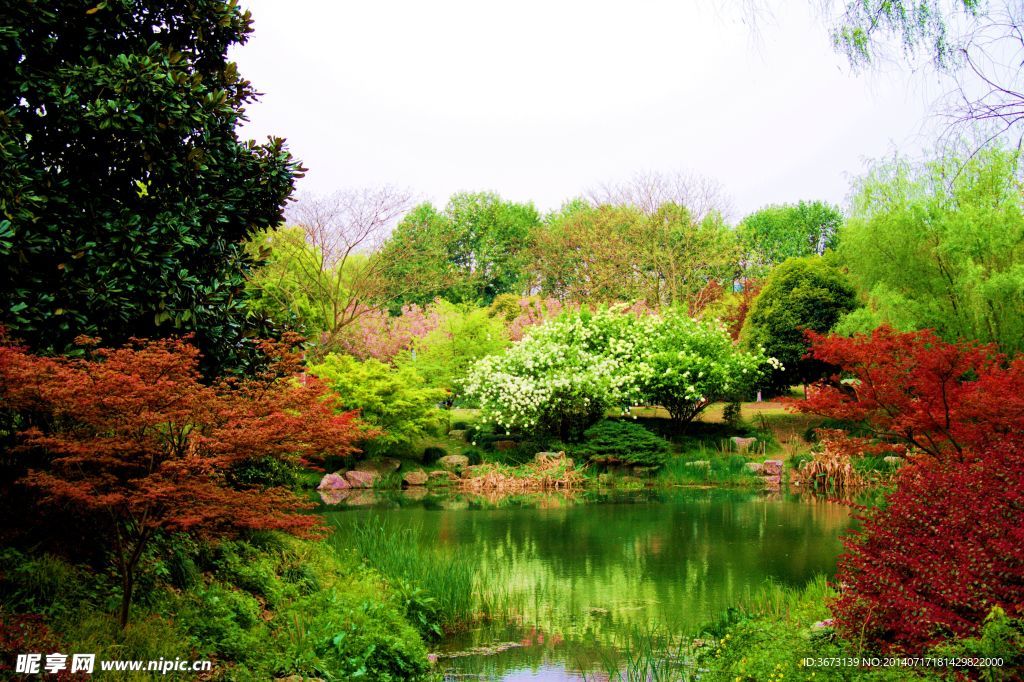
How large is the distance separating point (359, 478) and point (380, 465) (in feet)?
2.68

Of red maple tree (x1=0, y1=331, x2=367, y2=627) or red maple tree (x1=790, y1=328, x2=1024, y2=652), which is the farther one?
red maple tree (x1=0, y1=331, x2=367, y2=627)

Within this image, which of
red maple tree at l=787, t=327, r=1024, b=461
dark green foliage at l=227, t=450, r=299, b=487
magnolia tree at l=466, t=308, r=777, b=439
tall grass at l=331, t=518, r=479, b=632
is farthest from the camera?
magnolia tree at l=466, t=308, r=777, b=439

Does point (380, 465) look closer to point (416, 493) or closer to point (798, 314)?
point (416, 493)

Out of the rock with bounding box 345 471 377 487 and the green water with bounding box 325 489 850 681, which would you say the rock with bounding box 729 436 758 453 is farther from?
the rock with bounding box 345 471 377 487

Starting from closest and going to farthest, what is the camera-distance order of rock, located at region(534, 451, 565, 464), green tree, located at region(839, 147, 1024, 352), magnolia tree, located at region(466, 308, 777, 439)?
green tree, located at region(839, 147, 1024, 352)
rock, located at region(534, 451, 565, 464)
magnolia tree, located at region(466, 308, 777, 439)

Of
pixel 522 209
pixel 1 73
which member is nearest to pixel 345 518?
pixel 1 73

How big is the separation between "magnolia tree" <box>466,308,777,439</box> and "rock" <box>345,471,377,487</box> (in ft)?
9.68

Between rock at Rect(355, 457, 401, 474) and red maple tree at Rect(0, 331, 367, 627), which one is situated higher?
red maple tree at Rect(0, 331, 367, 627)

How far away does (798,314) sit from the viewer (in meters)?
19.5

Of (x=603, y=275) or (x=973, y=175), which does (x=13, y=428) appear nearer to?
(x=973, y=175)

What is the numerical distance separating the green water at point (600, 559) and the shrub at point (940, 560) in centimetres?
162

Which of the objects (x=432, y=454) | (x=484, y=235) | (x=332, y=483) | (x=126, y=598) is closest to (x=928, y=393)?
(x=126, y=598)

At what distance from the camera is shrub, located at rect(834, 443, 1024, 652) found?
3.74m

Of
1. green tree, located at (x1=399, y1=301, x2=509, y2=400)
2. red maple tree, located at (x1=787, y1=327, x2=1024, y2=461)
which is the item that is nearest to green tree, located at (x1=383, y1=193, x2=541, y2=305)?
green tree, located at (x1=399, y1=301, x2=509, y2=400)
